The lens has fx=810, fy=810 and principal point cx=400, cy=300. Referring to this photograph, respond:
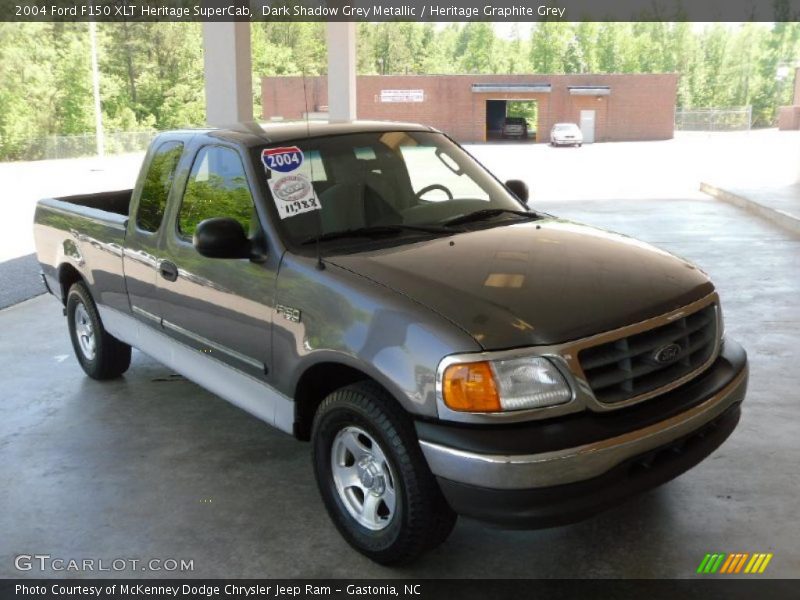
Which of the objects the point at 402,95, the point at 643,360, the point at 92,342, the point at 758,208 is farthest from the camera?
the point at 402,95

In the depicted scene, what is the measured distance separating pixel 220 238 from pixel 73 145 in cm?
4017

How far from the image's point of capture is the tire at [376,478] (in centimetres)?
310

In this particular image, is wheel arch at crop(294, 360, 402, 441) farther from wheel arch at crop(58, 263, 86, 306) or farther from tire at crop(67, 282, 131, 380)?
wheel arch at crop(58, 263, 86, 306)

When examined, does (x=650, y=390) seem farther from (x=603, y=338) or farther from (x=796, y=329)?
(x=796, y=329)

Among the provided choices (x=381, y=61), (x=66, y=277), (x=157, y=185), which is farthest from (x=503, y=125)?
(x=157, y=185)

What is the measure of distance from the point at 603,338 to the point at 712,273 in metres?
6.83

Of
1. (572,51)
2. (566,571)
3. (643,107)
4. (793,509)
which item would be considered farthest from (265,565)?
(572,51)

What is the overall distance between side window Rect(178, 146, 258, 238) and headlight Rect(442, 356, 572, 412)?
1523 millimetres

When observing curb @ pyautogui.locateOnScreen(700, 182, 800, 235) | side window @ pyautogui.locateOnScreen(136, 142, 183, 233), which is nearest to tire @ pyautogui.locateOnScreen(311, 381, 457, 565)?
side window @ pyautogui.locateOnScreen(136, 142, 183, 233)

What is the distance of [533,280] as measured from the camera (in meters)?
3.33
